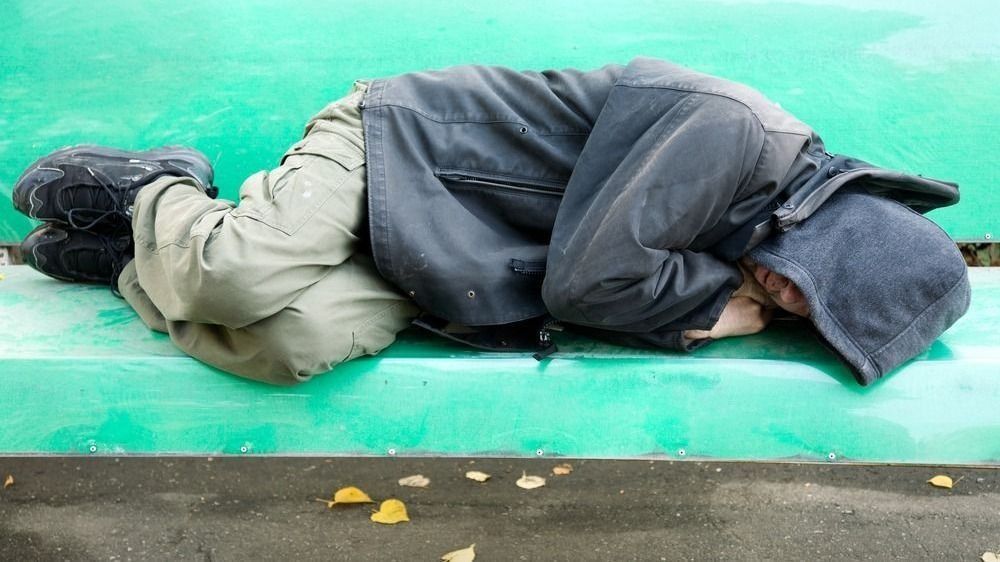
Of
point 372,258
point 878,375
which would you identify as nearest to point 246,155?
point 372,258

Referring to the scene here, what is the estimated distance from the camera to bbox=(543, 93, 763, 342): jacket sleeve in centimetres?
168

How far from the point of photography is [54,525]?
2.37m

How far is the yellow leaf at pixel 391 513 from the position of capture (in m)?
2.40

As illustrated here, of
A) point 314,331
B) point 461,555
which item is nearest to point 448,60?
point 314,331

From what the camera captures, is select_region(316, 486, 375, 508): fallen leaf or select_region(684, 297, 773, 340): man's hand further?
select_region(316, 486, 375, 508): fallen leaf

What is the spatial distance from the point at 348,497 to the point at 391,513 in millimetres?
134

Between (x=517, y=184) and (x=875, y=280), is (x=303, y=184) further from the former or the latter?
(x=875, y=280)

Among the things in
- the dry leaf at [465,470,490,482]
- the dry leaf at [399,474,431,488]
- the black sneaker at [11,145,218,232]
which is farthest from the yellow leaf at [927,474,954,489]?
the black sneaker at [11,145,218,232]

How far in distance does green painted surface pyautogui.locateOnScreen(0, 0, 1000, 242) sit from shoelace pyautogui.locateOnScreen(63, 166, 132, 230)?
1.47 feet

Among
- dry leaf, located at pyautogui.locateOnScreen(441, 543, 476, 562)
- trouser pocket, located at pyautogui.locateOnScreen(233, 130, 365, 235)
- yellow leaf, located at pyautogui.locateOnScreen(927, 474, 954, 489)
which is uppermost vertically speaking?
trouser pocket, located at pyautogui.locateOnScreen(233, 130, 365, 235)

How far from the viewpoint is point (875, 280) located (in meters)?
1.75

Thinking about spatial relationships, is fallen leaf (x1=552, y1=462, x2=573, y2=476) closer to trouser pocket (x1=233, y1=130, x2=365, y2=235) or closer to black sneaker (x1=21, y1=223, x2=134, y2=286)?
trouser pocket (x1=233, y1=130, x2=365, y2=235)

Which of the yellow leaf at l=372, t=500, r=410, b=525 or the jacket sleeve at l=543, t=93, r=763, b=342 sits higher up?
the jacket sleeve at l=543, t=93, r=763, b=342

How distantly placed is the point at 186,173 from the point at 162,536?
88 centimetres
